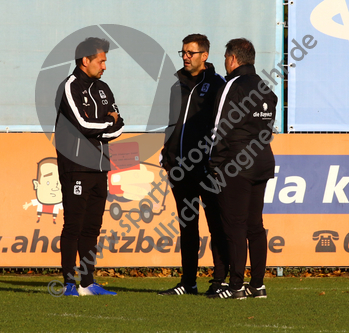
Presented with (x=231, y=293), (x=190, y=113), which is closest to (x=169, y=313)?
(x=231, y=293)

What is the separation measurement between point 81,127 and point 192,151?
3.31 ft

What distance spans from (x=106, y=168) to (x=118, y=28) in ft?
10.8

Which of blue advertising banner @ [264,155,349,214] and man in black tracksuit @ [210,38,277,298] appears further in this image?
blue advertising banner @ [264,155,349,214]

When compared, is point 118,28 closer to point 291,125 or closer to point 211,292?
point 291,125

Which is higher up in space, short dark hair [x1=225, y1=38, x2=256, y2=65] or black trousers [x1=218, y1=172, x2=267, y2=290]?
short dark hair [x1=225, y1=38, x2=256, y2=65]

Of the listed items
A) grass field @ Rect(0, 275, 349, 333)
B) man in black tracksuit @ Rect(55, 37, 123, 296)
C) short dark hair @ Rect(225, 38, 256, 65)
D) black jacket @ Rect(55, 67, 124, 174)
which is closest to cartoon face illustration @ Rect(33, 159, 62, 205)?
grass field @ Rect(0, 275, 349, 333)

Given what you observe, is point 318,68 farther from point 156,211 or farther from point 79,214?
point 79,214

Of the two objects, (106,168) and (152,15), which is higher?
(152,15)

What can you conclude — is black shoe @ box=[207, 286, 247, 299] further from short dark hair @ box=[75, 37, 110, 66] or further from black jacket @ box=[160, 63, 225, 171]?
short dark hair @ box=[75, 37, 110, 66]

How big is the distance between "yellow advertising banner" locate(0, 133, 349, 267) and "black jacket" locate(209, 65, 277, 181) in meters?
2.90

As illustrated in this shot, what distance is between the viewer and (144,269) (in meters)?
7.81

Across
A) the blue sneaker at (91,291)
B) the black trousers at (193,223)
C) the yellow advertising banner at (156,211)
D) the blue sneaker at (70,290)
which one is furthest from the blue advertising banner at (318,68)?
the blue sneaker at (70,290)

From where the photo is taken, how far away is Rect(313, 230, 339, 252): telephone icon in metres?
7.50

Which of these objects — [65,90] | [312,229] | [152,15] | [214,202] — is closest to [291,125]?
[312,229]
